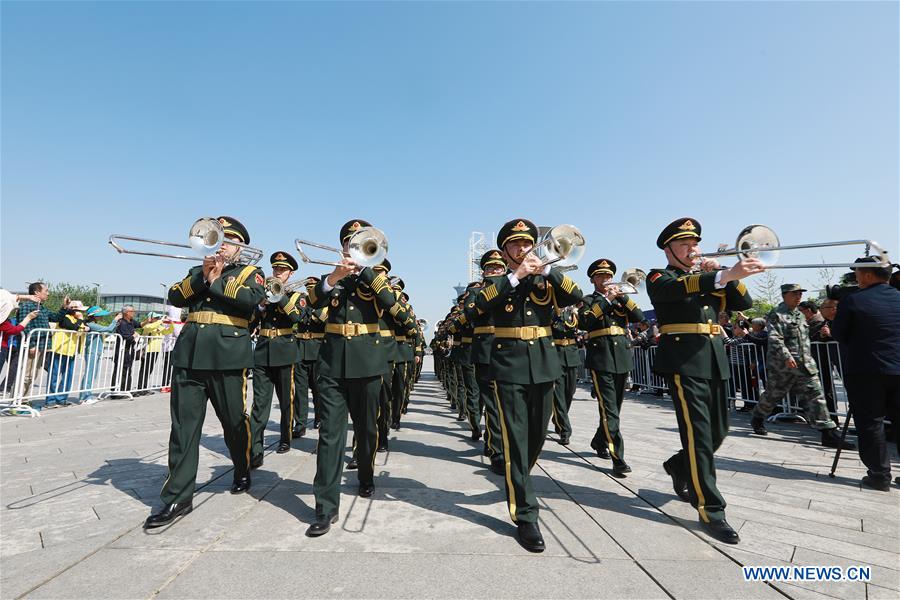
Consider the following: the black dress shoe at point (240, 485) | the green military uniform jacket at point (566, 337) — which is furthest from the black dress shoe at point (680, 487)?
the black dress shoe at point (240, 485)

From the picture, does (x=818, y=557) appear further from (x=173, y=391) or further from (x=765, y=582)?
(x=173, y=391)

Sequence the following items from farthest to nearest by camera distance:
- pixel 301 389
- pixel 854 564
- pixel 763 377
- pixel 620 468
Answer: pixel 763 377 < pixel 301 389 < pixel 620 468 < pixel 854 564

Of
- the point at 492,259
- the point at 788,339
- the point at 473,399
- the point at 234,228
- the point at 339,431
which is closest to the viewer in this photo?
the point at 339,431

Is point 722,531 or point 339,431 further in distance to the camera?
point 339,431

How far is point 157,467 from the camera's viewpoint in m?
4.99

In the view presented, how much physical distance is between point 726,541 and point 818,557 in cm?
51

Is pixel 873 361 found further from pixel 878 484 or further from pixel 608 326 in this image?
pixel 608 326

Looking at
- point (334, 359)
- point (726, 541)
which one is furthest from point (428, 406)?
point (726, 541)

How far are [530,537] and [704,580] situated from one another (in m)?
1.00

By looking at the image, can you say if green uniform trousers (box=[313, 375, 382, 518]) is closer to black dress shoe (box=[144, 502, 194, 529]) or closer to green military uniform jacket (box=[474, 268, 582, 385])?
black dress shoe (box=[144, 502, 194, 529])

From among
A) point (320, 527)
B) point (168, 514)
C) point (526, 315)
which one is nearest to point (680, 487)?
point (526, 315)

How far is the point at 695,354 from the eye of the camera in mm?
3682

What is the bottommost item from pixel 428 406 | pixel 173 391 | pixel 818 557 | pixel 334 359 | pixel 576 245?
pixel 428 406

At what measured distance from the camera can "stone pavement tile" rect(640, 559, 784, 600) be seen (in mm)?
2455
